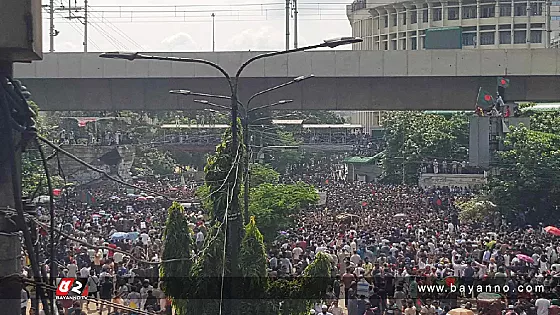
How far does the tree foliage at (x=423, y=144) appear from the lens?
4316 centimetres

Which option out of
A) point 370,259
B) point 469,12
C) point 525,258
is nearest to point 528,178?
point 525,258

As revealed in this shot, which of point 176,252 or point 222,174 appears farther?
point 222,174

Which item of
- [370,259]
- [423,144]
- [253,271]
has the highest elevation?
[423,144]

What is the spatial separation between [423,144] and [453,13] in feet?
133

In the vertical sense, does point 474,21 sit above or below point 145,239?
above

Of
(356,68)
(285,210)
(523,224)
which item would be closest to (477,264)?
(285,210)

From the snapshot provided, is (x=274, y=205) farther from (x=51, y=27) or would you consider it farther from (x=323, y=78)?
(x=51, y=27)

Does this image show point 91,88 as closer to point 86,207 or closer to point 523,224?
point 86,207

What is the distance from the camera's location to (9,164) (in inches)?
131

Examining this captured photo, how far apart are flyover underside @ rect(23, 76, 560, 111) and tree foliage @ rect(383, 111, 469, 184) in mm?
12198

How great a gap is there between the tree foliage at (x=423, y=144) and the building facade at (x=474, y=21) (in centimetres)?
3338

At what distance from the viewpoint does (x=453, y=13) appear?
80938mm

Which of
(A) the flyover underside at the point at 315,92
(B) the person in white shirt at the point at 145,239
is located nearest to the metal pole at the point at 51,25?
(A) the flyover underside at the point at 315,92

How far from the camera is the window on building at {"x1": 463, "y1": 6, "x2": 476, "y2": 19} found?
80.3 m
